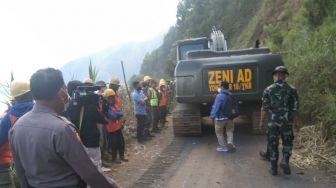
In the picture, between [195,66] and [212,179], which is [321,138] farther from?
[195,66]

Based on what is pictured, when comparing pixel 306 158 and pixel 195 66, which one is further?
pixel 195 66

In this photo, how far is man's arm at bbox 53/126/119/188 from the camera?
271 centimetres

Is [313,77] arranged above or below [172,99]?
above

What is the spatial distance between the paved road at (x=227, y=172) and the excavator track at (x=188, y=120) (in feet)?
3.59

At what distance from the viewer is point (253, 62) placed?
1045 centimetres

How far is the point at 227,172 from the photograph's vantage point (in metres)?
7.60

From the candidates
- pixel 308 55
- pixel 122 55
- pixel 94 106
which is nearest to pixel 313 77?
pixel 308 55

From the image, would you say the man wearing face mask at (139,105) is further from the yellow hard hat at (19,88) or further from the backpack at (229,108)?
the yellow hard hat at (19,88)

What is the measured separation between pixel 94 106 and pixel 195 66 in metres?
4.56

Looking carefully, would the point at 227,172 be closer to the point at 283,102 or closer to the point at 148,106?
the point at 283,102

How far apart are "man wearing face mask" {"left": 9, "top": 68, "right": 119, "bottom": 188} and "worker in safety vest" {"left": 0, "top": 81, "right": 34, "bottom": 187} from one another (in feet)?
4.69

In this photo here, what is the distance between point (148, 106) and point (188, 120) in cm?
163

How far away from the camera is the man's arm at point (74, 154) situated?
8.90ft

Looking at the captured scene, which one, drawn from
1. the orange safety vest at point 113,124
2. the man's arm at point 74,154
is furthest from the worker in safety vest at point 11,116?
the orange safety vest at point 113,124
